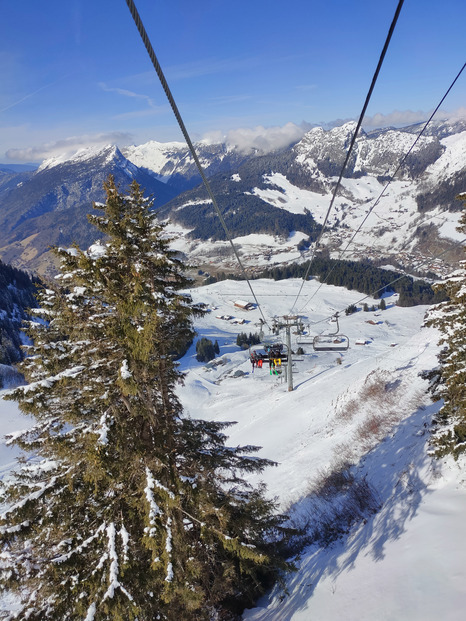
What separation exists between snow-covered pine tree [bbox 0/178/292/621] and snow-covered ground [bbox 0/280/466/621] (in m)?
2.35

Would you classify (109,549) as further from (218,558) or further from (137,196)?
(137,196)

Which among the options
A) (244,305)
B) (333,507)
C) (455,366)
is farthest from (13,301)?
(455,366)

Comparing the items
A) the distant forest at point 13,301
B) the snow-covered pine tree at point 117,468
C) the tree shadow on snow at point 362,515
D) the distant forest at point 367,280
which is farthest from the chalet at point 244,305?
the snow-covered pine tree at point 117,468

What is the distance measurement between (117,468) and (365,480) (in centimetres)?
1230

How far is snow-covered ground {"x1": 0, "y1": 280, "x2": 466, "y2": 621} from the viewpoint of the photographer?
782 centimetres

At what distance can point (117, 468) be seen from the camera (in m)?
7.22

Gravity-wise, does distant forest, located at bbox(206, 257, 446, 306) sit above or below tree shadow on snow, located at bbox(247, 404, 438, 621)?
below

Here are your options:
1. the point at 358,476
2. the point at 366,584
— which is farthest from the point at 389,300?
the point at 366,584

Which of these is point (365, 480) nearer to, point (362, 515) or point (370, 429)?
point (362, 515)

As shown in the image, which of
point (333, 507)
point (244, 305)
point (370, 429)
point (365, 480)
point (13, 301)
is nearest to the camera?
point (333, 507)

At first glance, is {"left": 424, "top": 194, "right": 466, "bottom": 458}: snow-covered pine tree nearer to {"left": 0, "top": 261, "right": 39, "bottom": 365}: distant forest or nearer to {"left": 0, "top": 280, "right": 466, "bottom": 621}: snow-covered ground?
{"left": 0, "top": 280, "right": 466, "bottom": 621}: snow-covered ground

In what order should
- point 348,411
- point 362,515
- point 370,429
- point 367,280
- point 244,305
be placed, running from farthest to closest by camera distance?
1. point 367,280
2. point 244,305
3. point 348,411
4. point 370,429
5. point 362,515

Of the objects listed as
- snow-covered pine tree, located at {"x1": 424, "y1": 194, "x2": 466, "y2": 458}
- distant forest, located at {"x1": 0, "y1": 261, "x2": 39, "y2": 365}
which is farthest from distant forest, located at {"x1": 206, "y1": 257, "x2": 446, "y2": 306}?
snow-covered pine tree, located at {"x1": 424, "y1": 194, "x2": 466, "y2": 458}

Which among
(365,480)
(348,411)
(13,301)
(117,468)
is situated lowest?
(348,411)
